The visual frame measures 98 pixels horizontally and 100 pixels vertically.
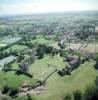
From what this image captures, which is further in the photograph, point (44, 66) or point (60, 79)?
point (44, 66)

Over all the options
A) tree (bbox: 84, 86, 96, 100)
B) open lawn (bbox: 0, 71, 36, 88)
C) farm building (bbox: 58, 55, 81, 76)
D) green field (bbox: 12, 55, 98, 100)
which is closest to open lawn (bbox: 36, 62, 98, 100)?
green field (bbox: 12, 55, 98, 100)

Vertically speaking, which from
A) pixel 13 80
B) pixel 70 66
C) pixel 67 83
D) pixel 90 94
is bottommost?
pixel 67 83

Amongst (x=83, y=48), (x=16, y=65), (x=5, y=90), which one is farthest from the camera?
(x=83, y=48)

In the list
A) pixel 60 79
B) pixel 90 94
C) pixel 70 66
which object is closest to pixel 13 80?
pixel 60 79

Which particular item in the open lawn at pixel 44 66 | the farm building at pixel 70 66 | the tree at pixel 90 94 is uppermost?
the tree at pixel 90 94

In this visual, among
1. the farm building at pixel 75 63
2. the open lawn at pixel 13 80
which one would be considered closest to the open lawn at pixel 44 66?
the open lawn at pixel 13 80

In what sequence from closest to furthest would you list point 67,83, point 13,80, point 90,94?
point 90,94
point 67,83
point 13,80

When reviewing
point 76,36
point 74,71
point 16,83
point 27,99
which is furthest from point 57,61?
point 76,36

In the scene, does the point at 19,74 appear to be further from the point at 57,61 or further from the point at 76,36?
the point at 76,36

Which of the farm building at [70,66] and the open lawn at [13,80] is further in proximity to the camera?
the farm building at [70,66]

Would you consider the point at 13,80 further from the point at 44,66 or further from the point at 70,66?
the point at 70,66

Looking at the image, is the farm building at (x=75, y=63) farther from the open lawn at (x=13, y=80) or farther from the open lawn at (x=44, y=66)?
the open lawn at (x=13, y=80)
